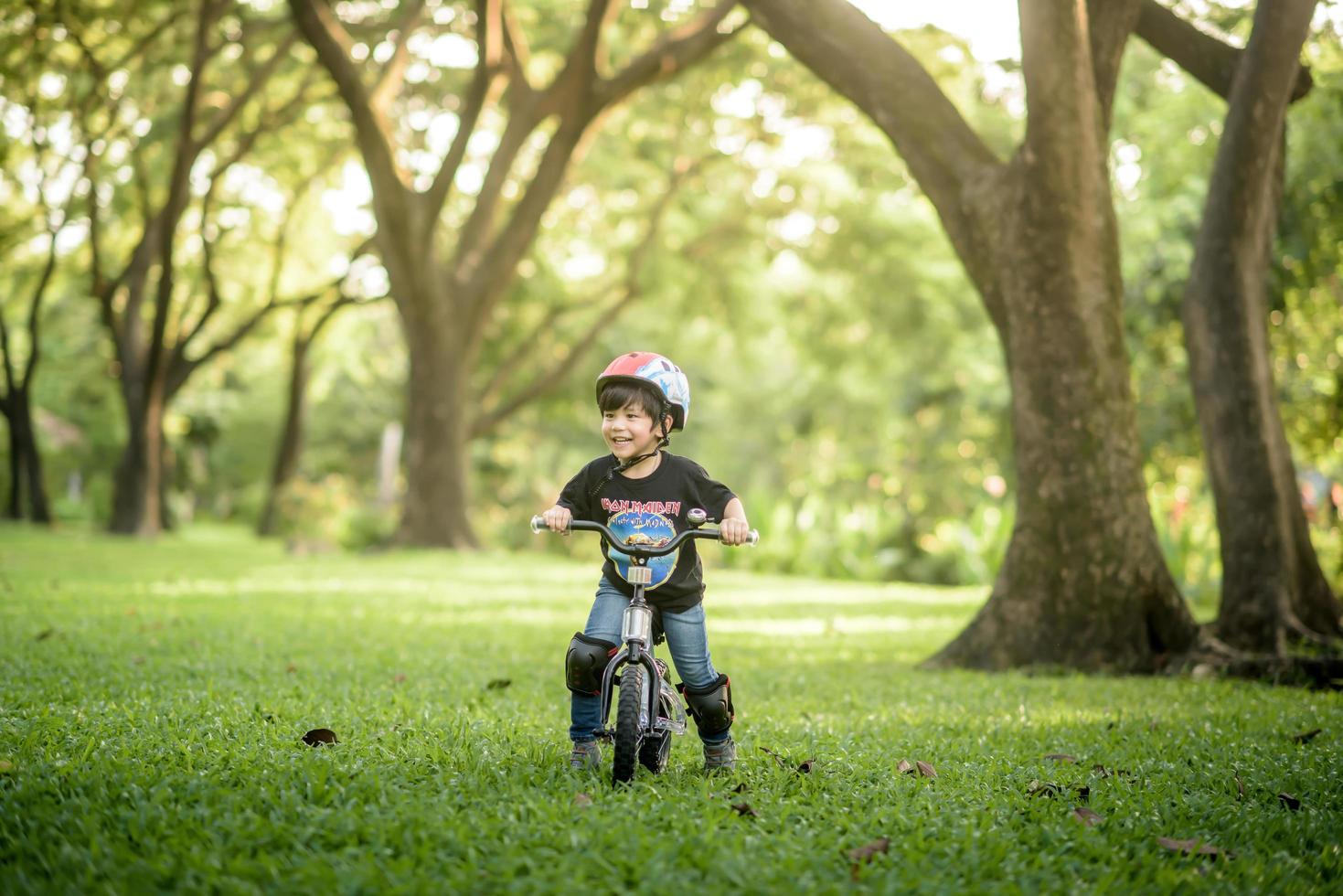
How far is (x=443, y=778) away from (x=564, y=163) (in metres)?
16.1

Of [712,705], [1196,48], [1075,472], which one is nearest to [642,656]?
[712,705]

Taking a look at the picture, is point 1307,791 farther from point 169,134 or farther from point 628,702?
point 169,134

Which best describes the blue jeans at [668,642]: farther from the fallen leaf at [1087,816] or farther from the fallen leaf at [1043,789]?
the fallen leaf at [1087,816]

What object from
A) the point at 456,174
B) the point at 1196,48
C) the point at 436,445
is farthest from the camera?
the point at 436,445

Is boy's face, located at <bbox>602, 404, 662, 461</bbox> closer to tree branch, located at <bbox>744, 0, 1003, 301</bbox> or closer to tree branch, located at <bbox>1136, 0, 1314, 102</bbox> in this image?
→ tree branch, located at <bbox>744, 0, 1003, 301</bbox>

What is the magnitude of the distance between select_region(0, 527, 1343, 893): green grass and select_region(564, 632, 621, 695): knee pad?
1.09 ft

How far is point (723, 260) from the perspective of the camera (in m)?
25.2

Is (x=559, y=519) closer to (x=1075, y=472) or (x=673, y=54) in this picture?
Answer: (x=1075, y=472)

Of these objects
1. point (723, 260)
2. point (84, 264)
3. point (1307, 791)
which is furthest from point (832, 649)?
point (84, 264)

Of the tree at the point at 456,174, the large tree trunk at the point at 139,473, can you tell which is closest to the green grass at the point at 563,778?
the tree at the point at 456,174

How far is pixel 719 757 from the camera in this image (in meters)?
4.88

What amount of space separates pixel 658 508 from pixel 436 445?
16.4 m

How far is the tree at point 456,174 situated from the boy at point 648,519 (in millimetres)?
13144

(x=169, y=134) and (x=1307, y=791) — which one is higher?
(x=169, y=134)
